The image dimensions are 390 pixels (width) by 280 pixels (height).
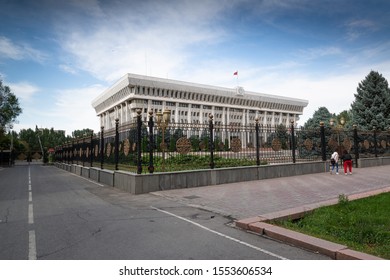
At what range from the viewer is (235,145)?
45.1 feet

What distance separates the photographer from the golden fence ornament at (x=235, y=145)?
13633 mm

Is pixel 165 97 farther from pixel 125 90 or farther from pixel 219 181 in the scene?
pixel 219 181

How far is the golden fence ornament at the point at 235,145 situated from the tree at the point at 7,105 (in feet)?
143

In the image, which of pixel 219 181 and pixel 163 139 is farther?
pixel 219 181

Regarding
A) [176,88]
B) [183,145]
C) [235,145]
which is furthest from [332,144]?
[176,88]

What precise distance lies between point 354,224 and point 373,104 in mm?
34100

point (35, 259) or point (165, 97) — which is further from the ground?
point (165, 97)

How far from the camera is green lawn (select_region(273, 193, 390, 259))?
4.63 meters

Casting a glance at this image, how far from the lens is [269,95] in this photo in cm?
11756

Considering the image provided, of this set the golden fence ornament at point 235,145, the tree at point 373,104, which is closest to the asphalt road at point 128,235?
the golden fence ornament at point 235,145

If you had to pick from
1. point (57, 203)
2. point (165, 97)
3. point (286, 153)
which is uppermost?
point (165, 97)

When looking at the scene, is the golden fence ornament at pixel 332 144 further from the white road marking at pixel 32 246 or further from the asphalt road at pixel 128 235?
the white road marking at pixel 32 246
